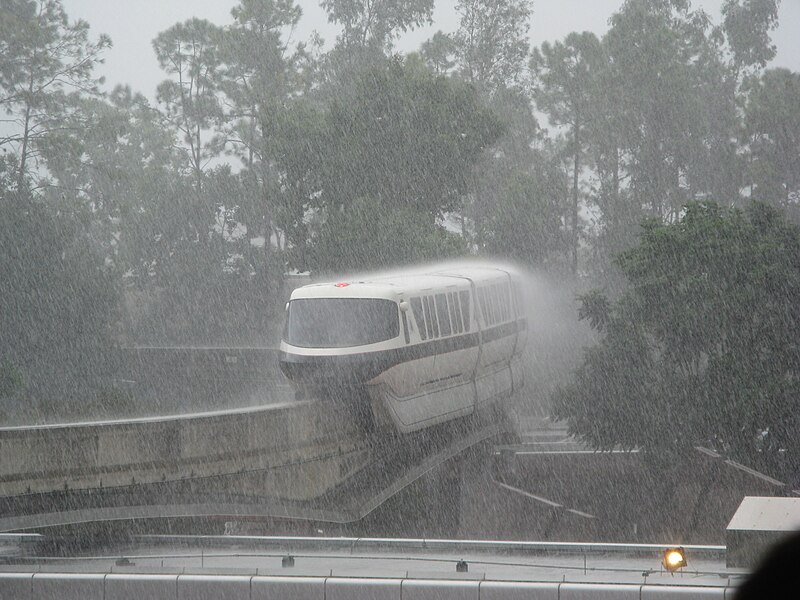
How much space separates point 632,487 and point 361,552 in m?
25.9

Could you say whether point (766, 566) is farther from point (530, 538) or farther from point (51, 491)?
point (530, 538)

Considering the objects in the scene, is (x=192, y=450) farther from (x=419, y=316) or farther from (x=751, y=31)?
→ (x=751, y=31)

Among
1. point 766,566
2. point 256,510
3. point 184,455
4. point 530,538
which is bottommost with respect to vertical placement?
point 530,538

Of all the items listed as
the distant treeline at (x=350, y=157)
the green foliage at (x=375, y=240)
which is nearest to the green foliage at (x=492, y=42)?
the distant treeline at (x=350, y=157)

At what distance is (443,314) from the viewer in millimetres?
24062

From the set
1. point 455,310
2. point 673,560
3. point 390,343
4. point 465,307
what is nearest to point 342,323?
point 390,343

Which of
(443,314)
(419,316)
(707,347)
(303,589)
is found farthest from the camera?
(707,347)

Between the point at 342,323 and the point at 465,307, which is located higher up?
the point at 342,323

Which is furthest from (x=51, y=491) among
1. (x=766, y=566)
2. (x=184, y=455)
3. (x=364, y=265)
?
(x=364, y=265)

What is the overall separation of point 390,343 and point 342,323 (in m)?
1.00

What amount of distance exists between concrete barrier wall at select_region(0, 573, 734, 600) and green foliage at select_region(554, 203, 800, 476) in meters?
22.8

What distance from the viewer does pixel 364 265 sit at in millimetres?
44750

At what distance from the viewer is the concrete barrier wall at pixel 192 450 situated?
15.2 m

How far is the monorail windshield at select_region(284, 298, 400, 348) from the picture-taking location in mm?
21547
